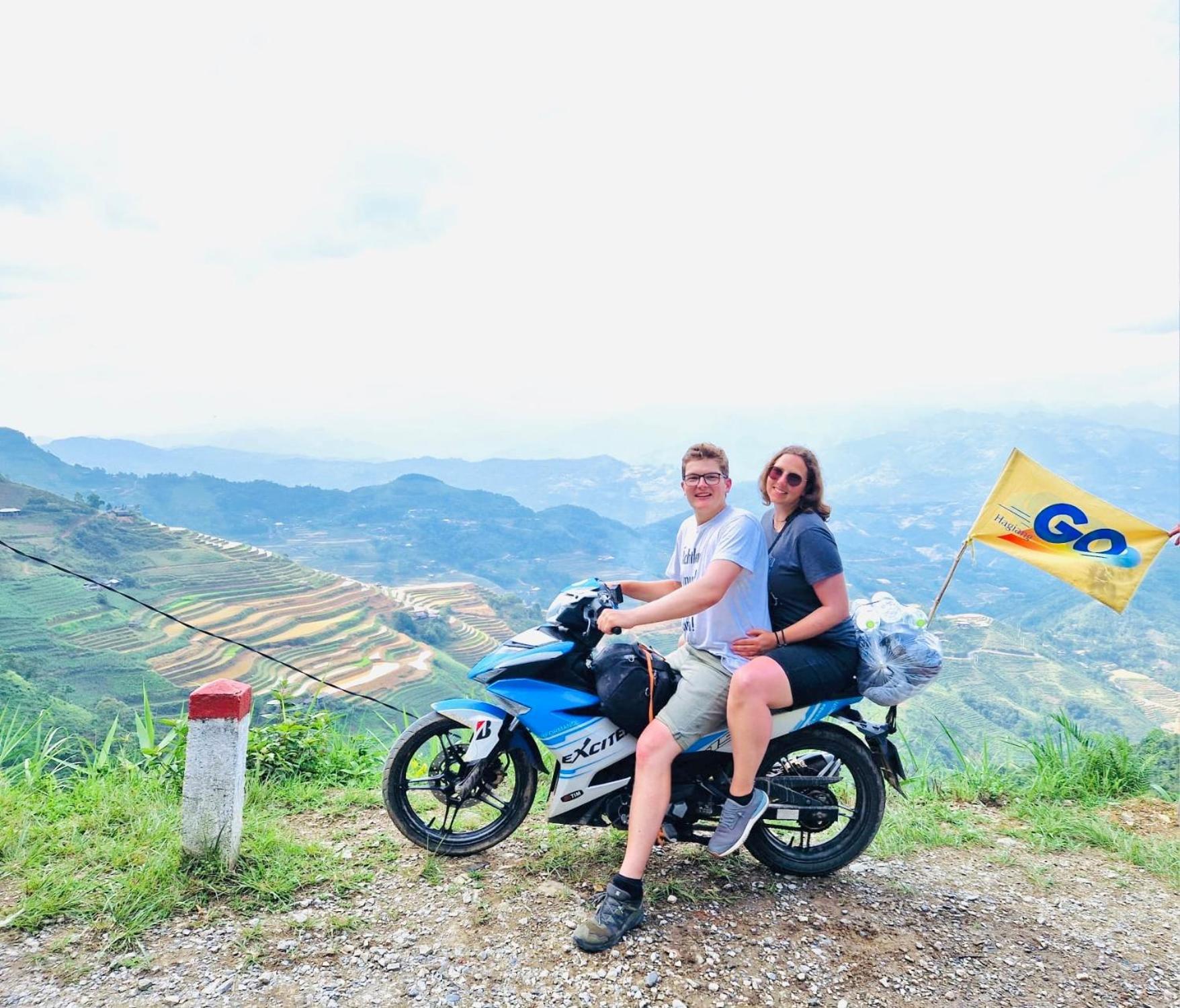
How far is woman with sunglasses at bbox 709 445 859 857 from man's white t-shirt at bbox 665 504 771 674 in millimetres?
52

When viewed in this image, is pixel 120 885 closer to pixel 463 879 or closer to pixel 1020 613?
pixel 463 879

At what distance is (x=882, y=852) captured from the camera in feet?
13.2

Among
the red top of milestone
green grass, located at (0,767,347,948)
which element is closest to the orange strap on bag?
green grass, located at (0,767,347,948)

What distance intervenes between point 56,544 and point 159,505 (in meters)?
71.8

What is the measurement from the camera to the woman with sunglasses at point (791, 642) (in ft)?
10.2

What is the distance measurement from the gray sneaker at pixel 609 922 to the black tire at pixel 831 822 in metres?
0.79

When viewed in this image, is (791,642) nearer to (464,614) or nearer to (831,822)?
(831,822)

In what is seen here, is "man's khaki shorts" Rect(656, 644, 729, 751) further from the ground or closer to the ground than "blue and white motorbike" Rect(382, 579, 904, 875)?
further from the ground

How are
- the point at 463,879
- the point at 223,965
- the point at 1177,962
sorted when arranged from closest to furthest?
1. the point at 223,965
2. the point at 1177,962
3. the point at 463,879

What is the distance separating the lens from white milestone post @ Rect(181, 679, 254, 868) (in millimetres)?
3178

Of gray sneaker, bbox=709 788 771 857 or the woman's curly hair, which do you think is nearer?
gray sneaker, bbox=709 788 771 857

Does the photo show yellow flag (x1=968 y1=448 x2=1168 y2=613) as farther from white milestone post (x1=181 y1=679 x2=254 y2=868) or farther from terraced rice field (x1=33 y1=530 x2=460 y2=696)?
terraced rice field (x1=33 y1=530 x2=460 y2=696)

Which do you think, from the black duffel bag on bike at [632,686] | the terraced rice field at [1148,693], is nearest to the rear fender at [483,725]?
the black duffel bag on bike at [632,686]

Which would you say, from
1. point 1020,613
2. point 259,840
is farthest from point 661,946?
point 1020,613
